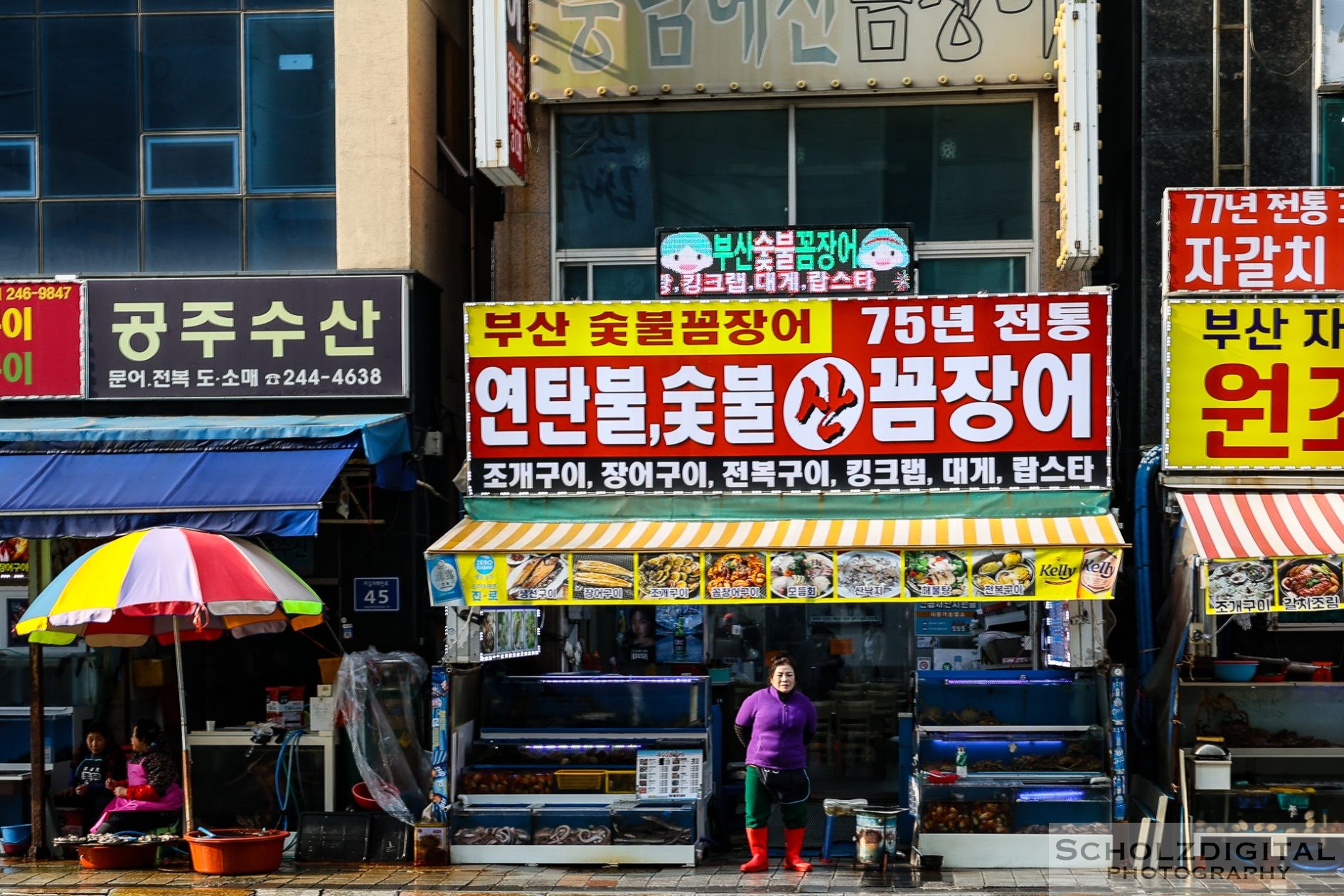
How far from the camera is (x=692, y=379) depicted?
14.5 meters

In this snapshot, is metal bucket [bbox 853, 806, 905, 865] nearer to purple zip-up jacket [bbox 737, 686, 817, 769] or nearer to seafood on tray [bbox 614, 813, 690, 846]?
purple zip-up jacket [bbox 737, 686, 817, 769]

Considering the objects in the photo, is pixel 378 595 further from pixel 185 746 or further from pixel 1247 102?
pixel 1247 102

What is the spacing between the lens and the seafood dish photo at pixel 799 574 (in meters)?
13.1

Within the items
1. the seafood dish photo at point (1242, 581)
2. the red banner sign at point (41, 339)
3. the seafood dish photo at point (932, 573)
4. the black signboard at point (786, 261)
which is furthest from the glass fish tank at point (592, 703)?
the red banner sign at point (41, 339)

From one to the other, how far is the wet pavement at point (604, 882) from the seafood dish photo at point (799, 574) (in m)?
2.36

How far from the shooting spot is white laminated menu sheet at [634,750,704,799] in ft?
45.0

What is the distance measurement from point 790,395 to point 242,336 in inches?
208

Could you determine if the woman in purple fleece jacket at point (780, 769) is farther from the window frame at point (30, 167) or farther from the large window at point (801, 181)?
the window frame at point (30, 167)

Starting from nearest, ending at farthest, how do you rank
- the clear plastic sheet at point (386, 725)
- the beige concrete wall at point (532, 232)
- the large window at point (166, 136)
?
the clear plastic sheet at point (386, 725) → the large window at point (166, 136) → the beige concrete wall at point (532, 232)

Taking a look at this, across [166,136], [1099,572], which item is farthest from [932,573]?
[166,136]

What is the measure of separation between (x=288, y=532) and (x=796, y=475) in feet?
14.9

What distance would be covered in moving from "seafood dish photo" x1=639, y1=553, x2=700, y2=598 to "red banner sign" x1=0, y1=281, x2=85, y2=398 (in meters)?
5.99

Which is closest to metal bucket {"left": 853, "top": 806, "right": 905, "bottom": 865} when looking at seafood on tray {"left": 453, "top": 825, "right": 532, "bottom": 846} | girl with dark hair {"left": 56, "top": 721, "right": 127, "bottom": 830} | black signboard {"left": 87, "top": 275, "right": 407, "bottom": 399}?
seafood on tray {"left": 453, "top": 825, "right": 532, "bottom": 846}

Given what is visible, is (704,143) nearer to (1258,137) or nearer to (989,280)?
(989,280)
